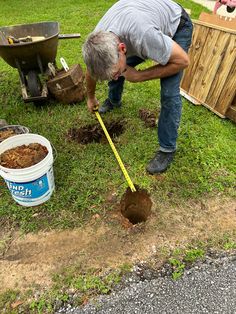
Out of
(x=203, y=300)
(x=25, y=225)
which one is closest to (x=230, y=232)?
(x=203, y=300)

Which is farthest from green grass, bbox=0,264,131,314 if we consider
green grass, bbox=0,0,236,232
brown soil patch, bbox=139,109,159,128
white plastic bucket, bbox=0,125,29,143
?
brown soil patch, bbox=139,109,159,128

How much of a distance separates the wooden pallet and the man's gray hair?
6.88ft

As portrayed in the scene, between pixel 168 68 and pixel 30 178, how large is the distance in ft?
4.89

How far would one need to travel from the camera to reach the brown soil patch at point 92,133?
3.53 metres

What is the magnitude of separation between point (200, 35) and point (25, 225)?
10.8ft

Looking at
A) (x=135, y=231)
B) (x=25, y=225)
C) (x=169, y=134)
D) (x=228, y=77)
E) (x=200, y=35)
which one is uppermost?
(x=200, y=35)

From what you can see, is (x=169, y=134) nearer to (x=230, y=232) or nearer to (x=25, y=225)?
(x=230, y=232)

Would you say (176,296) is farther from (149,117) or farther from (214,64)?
(214,64)

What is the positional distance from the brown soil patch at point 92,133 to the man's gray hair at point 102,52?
5.02 ft

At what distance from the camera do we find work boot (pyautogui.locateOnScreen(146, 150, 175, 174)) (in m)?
3.03

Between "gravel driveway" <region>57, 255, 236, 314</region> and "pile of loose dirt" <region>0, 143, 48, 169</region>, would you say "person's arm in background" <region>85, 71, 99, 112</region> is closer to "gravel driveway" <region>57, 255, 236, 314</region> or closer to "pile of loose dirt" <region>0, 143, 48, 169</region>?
"pile of loose dirt" <region>0, 143, 48, 169</region>

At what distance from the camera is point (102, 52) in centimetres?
195

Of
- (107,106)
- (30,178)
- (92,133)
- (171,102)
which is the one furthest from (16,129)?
(171,102)

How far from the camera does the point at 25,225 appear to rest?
260 cm
